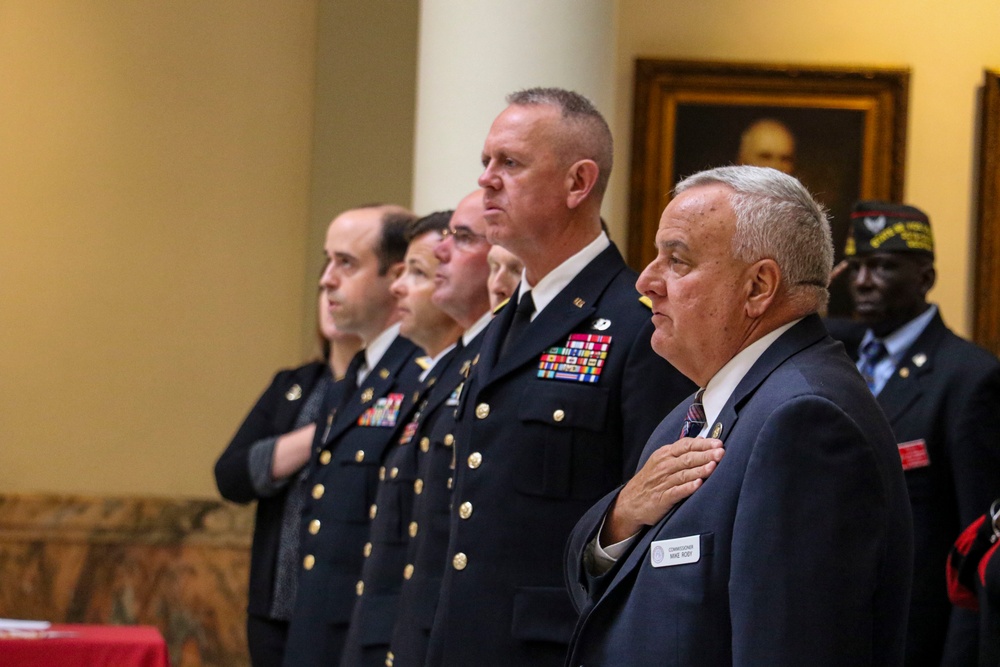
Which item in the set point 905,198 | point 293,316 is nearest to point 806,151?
point 905,198

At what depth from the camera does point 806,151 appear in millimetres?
6574

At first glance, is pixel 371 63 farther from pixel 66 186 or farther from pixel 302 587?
pixel 302 587

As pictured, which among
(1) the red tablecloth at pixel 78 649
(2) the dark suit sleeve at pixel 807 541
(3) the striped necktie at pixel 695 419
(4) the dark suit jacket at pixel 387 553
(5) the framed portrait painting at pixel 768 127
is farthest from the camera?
(5) the framed portrait painting at pixel 768 127

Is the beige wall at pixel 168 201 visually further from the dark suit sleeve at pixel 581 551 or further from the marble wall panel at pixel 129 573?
the dark suit sleeve at pixel 581 551

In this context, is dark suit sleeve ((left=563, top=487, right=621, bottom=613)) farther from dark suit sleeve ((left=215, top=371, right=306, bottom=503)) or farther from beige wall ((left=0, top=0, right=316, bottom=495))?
beige wall ((left=0, top=0, right=316, bottom=495))

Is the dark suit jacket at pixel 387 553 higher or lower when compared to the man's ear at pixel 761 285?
lower

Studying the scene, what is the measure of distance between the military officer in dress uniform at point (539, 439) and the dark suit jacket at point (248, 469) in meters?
1.71

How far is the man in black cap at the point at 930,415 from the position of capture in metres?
4.30

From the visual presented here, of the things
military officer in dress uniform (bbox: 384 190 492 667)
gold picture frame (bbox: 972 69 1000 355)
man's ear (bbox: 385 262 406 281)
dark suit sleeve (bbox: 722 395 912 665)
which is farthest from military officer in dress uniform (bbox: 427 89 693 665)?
gold picture frame (bbox: 972 69 1000 355)

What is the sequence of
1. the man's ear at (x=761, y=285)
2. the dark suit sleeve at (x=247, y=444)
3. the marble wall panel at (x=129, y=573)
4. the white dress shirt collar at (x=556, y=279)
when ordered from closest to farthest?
the man's ear at (x=761, y=285)
the white dress shirt collar at (x=556, y=279)
the dark suit sleeve at (x=247, y=444)
the marble wall panel at (x=129, y=573)

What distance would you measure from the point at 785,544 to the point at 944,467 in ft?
8.71

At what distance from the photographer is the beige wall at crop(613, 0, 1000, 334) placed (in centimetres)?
660

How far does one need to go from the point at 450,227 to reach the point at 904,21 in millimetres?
3633

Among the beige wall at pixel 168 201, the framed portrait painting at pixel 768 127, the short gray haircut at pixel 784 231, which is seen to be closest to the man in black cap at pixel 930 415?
the framed portrait painting at pixel 768 127
